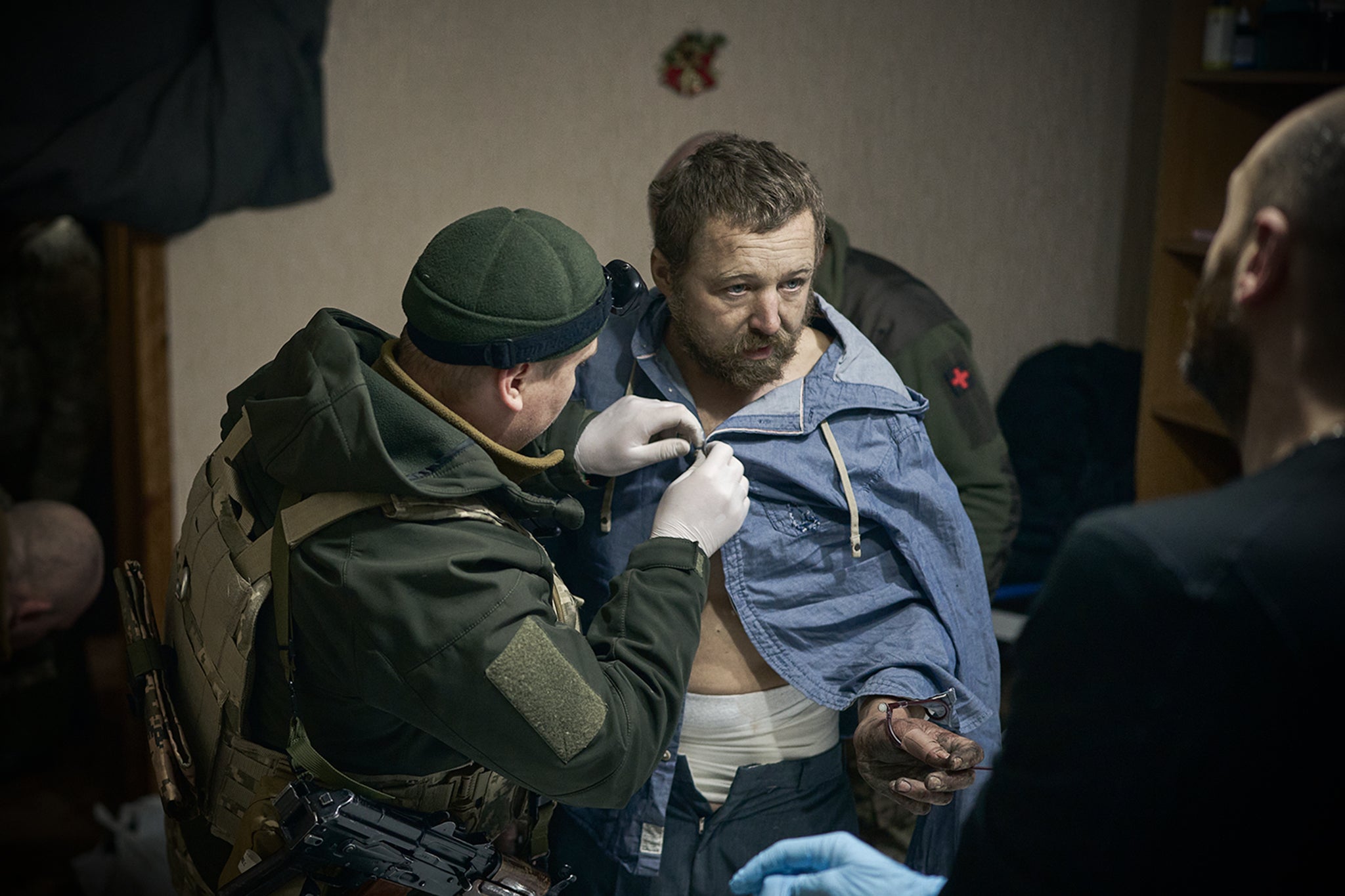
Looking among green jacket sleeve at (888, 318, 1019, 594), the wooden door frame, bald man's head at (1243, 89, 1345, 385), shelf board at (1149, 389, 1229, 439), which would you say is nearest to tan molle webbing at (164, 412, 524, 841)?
bald man's head at (1243, 89, 1345, 385)

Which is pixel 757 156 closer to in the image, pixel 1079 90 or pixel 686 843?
pixel 686 843

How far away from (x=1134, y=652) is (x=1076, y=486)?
268cm

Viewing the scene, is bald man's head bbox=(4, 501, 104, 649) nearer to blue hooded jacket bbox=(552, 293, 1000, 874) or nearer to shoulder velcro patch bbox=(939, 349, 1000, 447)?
blue hooded jacket bbox=(552, 293, 1000, 874)

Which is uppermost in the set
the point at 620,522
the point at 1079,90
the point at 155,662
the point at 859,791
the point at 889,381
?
the point at 1079,90

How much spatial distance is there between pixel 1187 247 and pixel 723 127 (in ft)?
4.11

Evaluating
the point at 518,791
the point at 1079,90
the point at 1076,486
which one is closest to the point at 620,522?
the point at 518,791

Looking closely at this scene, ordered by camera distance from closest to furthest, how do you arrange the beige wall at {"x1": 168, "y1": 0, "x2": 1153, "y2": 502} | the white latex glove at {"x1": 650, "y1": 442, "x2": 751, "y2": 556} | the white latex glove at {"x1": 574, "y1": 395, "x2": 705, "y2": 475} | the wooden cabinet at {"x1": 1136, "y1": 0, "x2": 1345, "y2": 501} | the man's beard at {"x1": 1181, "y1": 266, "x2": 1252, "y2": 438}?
the man's beard at {"x1": 1181, "y1": 266, "x2": 1252, "y2": 438}, the white latex glove at {"x1": 650, "y1": 442, "x2": 751, "y2": 556}, the white latex glove at {"x1": 574, "y1": 395, "x2": 705, "y2": 475}, the beige wall at {"x1": 168, "y1": 0, "x2": 1153, "y2": 502}, the wooden cabinet at {"x1": 1136, "y1": 0, "x2": 1345, "y2": 501}

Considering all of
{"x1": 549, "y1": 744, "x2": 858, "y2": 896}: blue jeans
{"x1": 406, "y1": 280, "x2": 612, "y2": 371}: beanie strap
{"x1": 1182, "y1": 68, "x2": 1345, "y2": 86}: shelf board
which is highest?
{"x1": 1182, "y1": 68, "x2": 1345, "y2": 86}: shelf board

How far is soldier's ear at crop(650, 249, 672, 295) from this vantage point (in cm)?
167

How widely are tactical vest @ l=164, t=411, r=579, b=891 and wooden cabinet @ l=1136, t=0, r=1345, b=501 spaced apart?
2307mm

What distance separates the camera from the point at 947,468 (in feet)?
7.33

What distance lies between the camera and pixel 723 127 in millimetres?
3086

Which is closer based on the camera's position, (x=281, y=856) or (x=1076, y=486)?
(x=281, y=856)

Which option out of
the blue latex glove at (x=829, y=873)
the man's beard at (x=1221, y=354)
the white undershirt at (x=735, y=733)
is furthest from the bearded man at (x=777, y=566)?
the man's beard at (x=1221, y=354)
